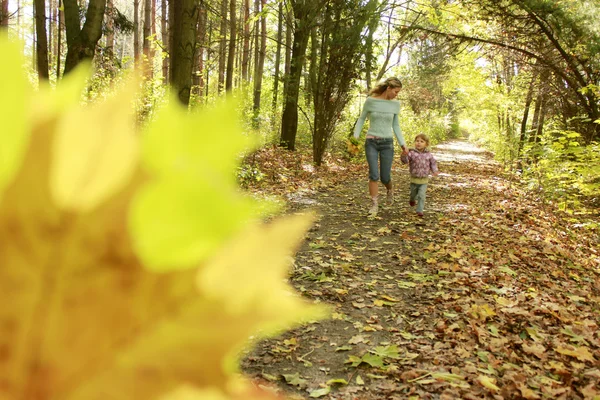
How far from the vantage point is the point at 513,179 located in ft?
44.3

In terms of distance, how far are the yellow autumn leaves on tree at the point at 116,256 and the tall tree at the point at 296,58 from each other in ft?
37.5

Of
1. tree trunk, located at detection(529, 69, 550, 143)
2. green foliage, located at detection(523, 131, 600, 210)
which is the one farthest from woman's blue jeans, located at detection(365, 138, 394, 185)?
tree trunk, located at detection(529, 69, 550, 143)

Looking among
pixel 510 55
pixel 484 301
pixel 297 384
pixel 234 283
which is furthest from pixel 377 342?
pixel 510 55

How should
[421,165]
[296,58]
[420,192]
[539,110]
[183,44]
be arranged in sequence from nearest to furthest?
[183,44] → [421,165] → [420,192] → [296,58] → [539,110]

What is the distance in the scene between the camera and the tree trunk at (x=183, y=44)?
223 inches

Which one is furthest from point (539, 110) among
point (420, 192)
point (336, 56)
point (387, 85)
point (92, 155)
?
point (92, 155)

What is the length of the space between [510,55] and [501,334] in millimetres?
10950

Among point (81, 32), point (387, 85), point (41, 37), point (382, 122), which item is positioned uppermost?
point (41, 37)

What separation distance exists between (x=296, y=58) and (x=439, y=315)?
948 centimetres

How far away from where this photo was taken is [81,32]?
6094mm

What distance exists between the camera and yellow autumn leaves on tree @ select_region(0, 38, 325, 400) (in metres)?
0.20

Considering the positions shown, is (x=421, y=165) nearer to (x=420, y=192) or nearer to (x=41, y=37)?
(x=420, y=192)

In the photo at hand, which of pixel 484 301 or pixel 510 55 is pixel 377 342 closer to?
pixel 484 301

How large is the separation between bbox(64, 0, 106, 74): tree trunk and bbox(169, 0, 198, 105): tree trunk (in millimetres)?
1302
